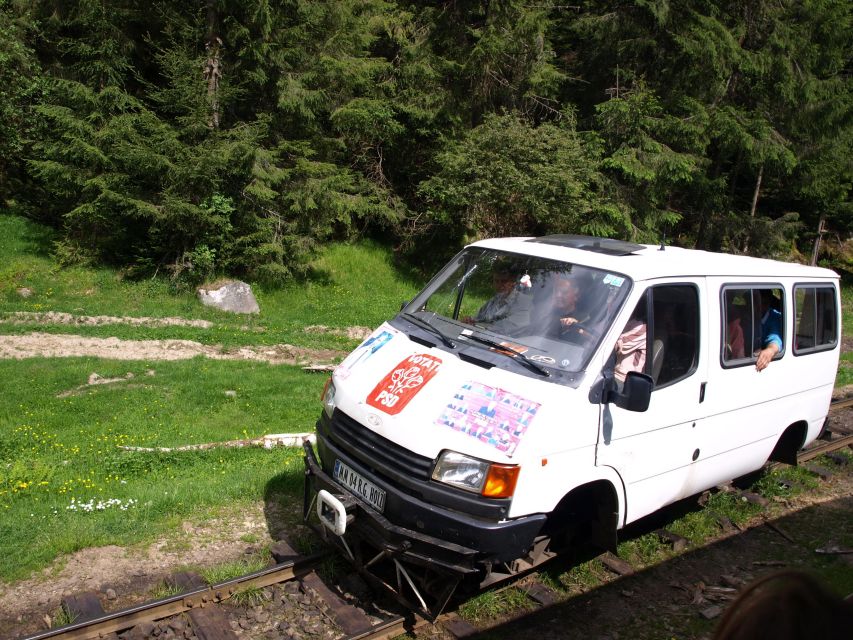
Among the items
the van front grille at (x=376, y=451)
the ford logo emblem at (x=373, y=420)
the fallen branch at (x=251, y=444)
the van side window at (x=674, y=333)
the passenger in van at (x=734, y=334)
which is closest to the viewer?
the van front grille at (x=376, y=451)

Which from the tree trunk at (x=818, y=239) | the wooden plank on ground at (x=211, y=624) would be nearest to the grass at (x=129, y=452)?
the wooden plank on ground at (x=211, y=624)

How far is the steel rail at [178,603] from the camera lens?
434cm

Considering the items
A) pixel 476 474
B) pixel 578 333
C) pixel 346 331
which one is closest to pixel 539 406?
pixel 476 474

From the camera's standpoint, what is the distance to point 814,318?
7102 millimetres

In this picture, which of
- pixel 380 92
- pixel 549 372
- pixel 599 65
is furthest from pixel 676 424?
pixel 599 65

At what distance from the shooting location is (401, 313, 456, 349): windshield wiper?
16.8ft

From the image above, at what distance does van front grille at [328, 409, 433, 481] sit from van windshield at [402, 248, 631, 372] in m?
1.02

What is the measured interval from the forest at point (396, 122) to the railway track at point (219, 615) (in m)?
12.8

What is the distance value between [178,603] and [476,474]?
7.59ft

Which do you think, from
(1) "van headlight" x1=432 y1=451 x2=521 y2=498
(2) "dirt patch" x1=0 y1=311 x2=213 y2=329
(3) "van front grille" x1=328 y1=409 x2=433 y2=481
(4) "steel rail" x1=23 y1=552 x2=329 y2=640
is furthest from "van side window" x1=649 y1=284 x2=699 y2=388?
(2) "dirt patch" x1=0 y1=311 x2=213 y2=329

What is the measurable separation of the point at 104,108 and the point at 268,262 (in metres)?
5.48

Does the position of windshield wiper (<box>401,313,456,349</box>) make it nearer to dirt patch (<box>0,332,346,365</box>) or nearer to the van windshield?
the van windshield

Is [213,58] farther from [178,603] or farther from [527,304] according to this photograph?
[178,603]

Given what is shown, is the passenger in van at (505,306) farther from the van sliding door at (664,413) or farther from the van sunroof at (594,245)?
the van sliding door at (664,413)
